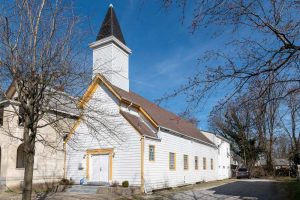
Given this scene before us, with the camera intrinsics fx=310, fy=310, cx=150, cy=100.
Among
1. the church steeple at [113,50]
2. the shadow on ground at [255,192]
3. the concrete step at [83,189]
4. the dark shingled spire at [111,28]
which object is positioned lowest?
the shadow on ground at [255,192]

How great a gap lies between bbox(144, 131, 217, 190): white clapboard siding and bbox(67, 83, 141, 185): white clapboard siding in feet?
2.41

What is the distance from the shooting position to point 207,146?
3200 cm

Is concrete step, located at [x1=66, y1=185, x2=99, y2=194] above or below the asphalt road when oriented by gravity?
above

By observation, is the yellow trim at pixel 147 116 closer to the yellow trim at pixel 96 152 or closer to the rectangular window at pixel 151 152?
A: the rectangular window at pixel 151 152

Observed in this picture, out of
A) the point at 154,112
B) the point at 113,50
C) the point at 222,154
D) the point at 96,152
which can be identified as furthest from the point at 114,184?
the point at 222,154

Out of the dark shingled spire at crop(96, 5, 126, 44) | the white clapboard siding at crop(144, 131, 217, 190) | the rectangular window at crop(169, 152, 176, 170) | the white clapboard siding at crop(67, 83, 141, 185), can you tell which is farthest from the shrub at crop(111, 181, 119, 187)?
the dark shingled spire at crop(96, 5, 126, 44)

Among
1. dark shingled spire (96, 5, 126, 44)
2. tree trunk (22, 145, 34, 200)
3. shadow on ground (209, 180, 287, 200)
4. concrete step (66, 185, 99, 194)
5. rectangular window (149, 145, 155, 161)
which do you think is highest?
dark shingled spire (96, 5, 126, 44)

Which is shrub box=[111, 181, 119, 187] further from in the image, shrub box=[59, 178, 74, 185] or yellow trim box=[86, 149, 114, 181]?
shrub box=[59, 178, 74, 185]

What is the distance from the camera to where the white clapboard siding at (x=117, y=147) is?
18688 mm

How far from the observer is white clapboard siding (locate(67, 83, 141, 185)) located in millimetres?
18688

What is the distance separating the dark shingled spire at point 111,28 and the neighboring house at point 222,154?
1746 centimetres

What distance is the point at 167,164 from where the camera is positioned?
70.2 ft

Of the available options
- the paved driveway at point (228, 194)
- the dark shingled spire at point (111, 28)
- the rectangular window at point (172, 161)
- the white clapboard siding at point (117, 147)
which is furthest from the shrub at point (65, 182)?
the dark shingled spire at point (111, 28)

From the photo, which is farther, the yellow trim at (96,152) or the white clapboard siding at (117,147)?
the yellow trim at (96,152)
